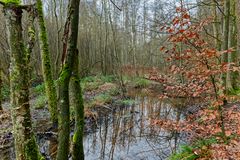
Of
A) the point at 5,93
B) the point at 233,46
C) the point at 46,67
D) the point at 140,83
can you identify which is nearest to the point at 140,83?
the point at 140,83

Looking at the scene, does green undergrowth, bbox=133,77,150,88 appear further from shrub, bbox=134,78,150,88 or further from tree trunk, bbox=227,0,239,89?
tree trunk, bbox=227,0,239,89

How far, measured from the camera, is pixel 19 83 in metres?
3.58

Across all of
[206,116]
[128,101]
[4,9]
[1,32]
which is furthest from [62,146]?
[1,32]

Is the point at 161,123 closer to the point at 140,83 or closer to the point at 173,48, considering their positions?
the point at 173,48

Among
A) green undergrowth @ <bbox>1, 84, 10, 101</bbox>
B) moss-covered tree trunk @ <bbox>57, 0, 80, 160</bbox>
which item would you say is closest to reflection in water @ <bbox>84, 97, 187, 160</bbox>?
moss-covered tree trunk @ <bbox>57, 0, 80, 160</bbox>

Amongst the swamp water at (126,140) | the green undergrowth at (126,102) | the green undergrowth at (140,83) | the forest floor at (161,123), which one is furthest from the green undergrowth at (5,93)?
the green undergrowth at (140,83)

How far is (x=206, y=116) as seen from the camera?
14.0 feet

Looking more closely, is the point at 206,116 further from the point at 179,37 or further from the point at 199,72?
the point at 179,37

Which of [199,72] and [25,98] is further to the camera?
[199,72]

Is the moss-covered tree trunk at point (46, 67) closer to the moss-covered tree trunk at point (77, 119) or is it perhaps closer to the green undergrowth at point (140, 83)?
the moss-covered tree trunk at point (77, 119)

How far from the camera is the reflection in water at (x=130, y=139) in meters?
7.35

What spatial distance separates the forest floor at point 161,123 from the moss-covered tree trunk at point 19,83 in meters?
0.95

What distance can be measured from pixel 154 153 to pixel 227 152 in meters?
3.79

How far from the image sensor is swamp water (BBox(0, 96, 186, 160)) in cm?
725
